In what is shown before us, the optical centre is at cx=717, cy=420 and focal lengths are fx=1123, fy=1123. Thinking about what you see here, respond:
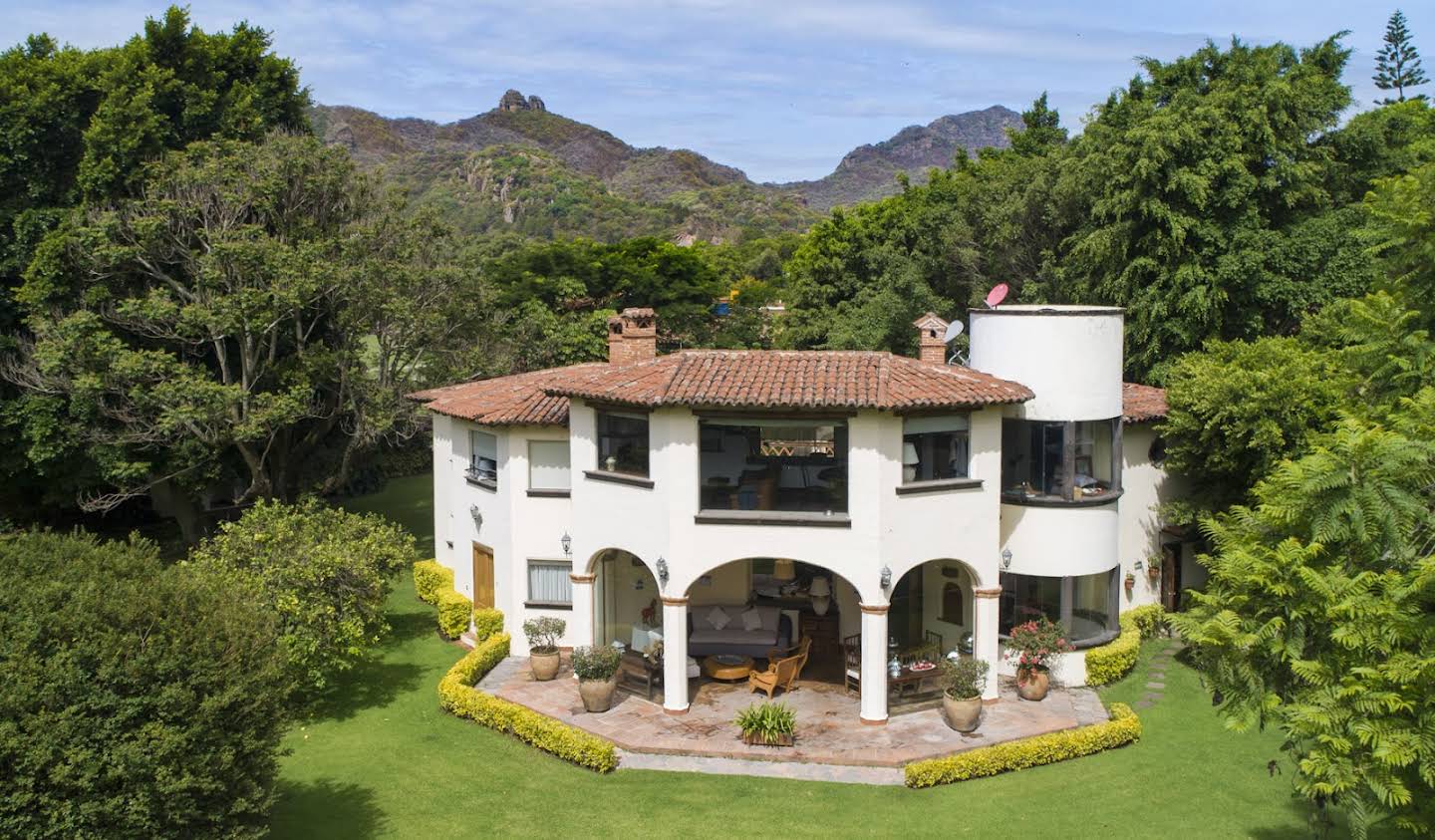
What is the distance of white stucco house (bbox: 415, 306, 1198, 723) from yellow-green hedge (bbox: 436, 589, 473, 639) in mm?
393

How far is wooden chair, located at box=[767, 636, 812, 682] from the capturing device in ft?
79.5

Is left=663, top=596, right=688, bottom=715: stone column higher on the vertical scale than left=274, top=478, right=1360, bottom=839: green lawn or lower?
higher

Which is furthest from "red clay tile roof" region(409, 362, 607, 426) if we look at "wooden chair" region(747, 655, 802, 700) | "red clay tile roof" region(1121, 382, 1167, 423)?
"red clay tile roof" region(1121, 382, 1167, 423)

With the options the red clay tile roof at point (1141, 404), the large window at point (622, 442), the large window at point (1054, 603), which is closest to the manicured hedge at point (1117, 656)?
the large window at point (1054, 603)

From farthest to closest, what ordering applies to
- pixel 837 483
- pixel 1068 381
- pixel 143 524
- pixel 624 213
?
pixel 624 213, pixel 143 524, pixel 1068 381, pixel 837 483

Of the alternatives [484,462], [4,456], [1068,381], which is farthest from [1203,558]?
[4,456]

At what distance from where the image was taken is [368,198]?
35.1 meters

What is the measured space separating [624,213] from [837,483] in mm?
125880

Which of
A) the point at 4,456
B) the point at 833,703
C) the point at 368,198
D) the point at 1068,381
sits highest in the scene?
the point at 368,198

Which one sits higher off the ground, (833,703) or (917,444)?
(917,444)

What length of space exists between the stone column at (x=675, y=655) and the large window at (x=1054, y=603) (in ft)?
23.1

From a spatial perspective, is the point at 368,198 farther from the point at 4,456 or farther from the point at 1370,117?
the point at 1370,117

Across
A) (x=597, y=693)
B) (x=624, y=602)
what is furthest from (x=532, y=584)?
(x=597, y=693)

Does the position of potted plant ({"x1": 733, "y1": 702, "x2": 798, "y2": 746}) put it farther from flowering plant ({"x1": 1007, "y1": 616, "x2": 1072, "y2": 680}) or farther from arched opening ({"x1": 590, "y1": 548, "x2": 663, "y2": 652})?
flowering plant ({"x1": 1007, "y1": 616, "x2": 1072, "y2": 680})
